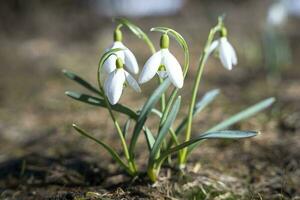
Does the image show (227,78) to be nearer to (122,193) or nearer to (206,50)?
(206,50)

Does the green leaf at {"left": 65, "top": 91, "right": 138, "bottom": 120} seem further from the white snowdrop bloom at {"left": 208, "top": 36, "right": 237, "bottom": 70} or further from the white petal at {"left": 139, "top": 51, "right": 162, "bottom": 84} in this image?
the white snowdrop bloom at {"left": 208, "top": 36, "right": 237, "bottom": 70}

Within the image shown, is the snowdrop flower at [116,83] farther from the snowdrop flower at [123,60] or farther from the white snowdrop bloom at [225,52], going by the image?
the white snowdrop bloom at [225,52]

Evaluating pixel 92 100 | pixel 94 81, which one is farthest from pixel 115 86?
pixel 94 81

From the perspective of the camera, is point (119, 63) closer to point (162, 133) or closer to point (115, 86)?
point (115, 86)

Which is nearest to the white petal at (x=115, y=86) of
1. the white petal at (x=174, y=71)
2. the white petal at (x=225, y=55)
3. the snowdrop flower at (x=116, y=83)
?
the snowdrop flower at (x=116, y=83)

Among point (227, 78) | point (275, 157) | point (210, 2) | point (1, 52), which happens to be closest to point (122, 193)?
point (275, 157)

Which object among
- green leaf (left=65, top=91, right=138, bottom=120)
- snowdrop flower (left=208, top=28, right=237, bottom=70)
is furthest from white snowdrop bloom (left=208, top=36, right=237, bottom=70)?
green leaf (left=65, top=91, right=138, bottom=120)

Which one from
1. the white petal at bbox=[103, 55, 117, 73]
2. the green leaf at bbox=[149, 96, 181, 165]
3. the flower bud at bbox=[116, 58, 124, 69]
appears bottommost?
the green leaf at bbox=[149, 96, 181, 165]
